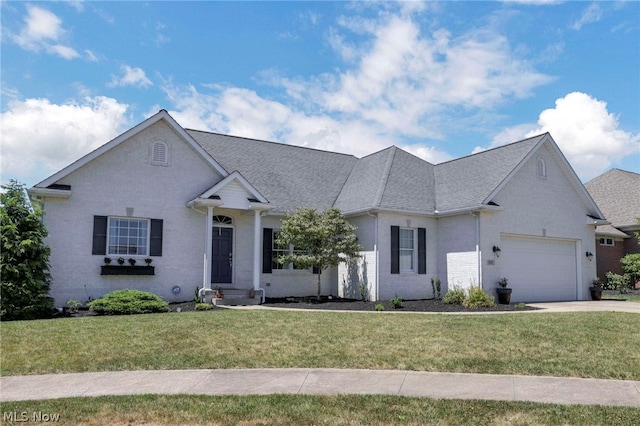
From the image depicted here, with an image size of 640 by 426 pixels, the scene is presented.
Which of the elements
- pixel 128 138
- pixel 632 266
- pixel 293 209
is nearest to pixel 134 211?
pixel 128 138

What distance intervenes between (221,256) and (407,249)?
7287mm

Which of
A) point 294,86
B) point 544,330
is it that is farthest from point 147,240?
point 544,330

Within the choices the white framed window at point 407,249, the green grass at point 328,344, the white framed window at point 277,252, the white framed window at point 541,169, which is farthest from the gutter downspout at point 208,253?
the white framed window at point 541,169

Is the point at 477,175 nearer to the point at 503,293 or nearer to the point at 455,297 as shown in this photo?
the point at 503,293

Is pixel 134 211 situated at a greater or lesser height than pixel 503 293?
greater

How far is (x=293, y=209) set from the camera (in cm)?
2055

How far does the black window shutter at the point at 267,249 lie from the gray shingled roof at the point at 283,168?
1.06 m

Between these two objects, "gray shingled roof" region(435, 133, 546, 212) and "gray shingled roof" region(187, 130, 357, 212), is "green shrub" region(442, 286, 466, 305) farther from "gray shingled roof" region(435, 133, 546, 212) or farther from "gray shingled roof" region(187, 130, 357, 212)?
"gray shingled roof" region(187, 130, 357, 212)

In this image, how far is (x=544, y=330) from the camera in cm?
1137

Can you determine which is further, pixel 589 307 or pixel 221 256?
pixel 221 256

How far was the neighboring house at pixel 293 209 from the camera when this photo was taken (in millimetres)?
16875

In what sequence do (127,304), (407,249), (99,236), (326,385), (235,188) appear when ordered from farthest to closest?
(407,249) → (235,188) → (99,236) → (127,304) → (326,385)

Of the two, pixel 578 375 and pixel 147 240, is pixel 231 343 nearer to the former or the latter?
pixel 578 375

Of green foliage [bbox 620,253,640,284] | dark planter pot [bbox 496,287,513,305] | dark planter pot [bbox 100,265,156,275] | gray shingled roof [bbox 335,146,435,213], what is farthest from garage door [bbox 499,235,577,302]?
dark planter pot [bbox 100,265,156,275]
